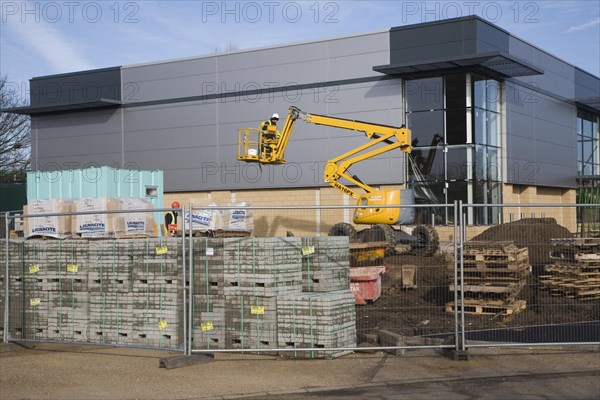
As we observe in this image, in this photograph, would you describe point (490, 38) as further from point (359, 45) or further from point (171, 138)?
point (171, 138)

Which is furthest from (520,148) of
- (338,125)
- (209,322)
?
(209,322)

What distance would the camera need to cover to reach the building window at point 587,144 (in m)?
42.0

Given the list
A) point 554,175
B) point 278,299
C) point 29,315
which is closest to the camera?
point 278,299

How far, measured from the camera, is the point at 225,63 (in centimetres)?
3703

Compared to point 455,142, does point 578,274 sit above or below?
below

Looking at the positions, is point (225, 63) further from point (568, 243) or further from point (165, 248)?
point (165, 248)

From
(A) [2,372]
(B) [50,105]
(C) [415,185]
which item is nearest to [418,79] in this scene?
(C) [415,185]

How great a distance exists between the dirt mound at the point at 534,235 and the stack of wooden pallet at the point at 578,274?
2.01 ft

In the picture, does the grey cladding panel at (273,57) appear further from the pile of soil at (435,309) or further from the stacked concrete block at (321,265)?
the stacked concrete block at (321,265)

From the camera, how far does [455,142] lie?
3153cm

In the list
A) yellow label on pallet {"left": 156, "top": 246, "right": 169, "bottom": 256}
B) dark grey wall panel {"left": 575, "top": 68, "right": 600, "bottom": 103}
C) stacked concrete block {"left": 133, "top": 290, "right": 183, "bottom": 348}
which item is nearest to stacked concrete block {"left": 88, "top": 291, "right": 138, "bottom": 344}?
stacked concrete block {"left": 133, "top": 290, "right": 183, "bottom": 348}

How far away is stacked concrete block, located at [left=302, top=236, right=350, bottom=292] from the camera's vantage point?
12.2 m

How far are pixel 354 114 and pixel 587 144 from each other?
17.2 meters

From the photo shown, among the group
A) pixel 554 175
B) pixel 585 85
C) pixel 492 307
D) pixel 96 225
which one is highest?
pixel 585 85
